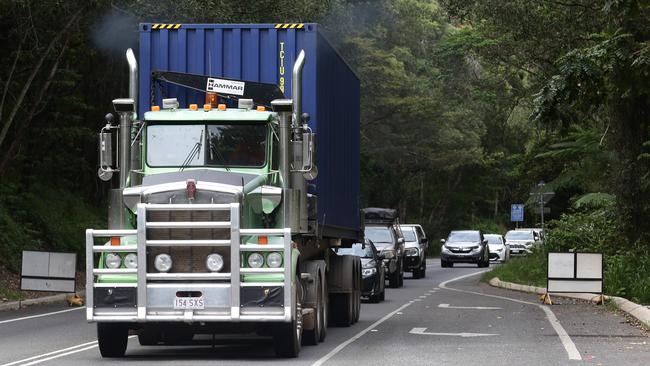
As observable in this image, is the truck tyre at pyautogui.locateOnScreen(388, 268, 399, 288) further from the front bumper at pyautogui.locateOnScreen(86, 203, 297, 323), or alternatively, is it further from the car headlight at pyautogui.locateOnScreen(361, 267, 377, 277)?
the front bumper at pyautogui.locateOnScreen(86, 203, 297, 323)

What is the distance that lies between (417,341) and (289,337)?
3219 mm

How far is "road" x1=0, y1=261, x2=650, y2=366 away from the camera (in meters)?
15.0

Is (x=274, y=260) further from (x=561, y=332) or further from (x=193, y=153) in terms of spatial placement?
(x=561, y=332)

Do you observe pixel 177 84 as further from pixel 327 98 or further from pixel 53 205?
pixel 53 205

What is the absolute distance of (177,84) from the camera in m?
17.3

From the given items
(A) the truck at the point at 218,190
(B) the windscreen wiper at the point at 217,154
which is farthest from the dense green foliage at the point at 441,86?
(B) the windscreen wiper at the point at 217,154

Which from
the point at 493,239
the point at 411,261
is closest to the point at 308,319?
the point at 411,261

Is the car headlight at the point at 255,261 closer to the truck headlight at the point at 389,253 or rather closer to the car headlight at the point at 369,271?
the car headlight at the point at 369,271

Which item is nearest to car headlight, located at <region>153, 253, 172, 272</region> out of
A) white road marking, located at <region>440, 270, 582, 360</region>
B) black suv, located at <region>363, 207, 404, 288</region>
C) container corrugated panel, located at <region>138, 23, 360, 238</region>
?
container corrugated panel, located at <region>138, 23, 360, 238</region>

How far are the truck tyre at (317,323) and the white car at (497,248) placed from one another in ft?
141

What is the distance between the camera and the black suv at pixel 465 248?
53.7m

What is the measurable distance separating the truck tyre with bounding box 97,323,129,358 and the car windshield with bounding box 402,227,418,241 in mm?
27872

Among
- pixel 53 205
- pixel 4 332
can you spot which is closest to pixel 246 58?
pixel 4 332

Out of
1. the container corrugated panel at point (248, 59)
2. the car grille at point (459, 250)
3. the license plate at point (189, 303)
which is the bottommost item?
the car grille at point (459, 250)
